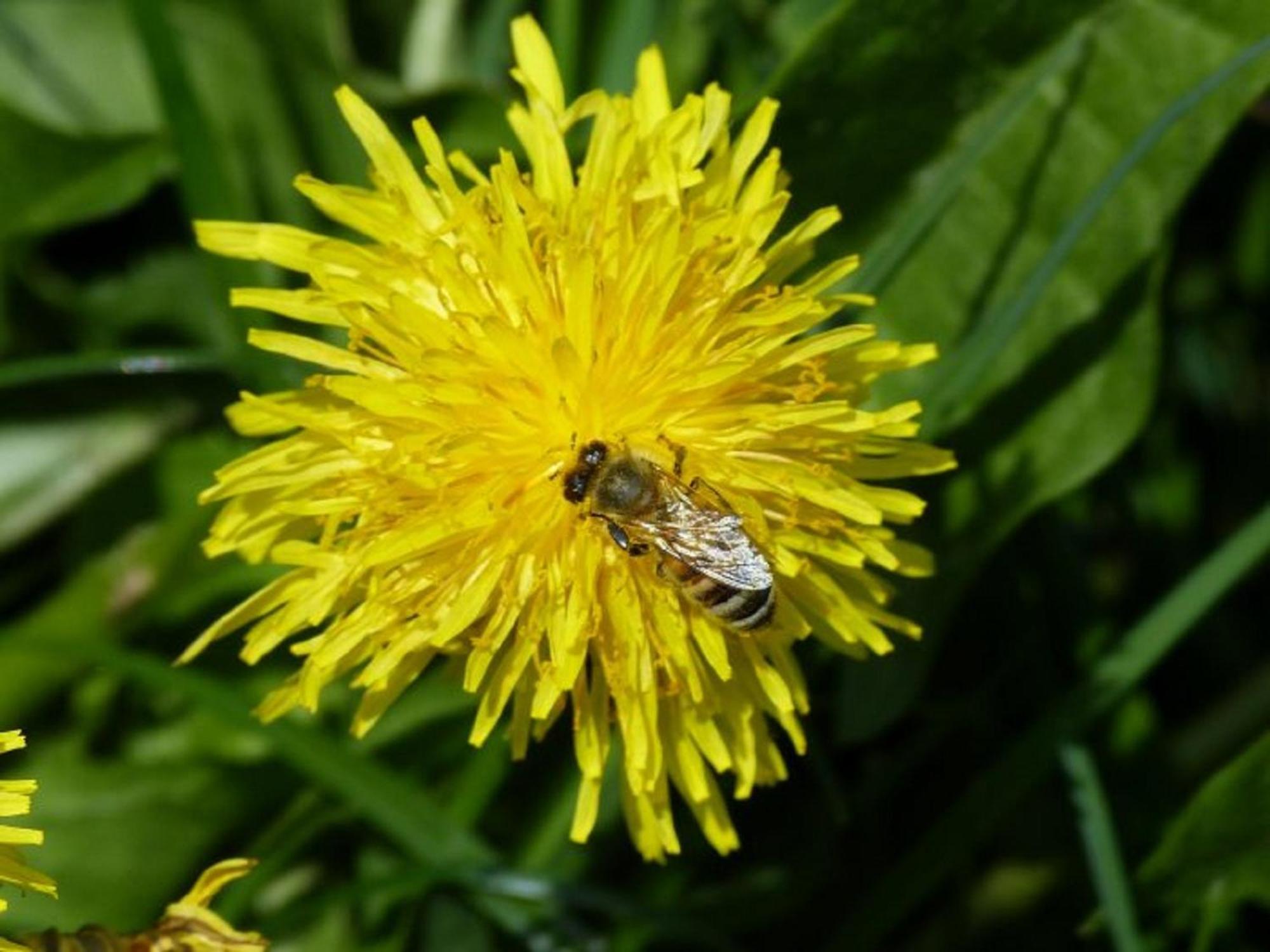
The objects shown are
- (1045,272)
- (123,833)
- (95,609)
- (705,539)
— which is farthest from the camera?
(95,609)

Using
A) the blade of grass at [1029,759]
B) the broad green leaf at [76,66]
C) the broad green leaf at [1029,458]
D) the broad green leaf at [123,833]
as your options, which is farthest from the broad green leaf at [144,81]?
the blade of grass at [1029,759]

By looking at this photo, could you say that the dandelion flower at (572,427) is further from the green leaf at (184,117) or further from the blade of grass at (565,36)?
the blade of grass at (565,36)

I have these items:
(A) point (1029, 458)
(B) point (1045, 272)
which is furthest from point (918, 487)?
(B) point (1045, 272)

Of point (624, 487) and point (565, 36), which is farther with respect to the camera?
point (565, 36)

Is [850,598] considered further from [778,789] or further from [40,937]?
[40,937]

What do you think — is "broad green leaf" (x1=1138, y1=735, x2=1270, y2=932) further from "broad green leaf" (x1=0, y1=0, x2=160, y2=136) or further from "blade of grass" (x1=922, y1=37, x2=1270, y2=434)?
"broad green leaf" (x1=0, y1=0, x2=160, y2=136)

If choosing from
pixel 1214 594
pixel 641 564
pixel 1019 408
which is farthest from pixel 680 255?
pixel 1214 594

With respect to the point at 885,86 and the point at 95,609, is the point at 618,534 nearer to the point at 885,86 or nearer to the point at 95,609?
the point at 885,86
